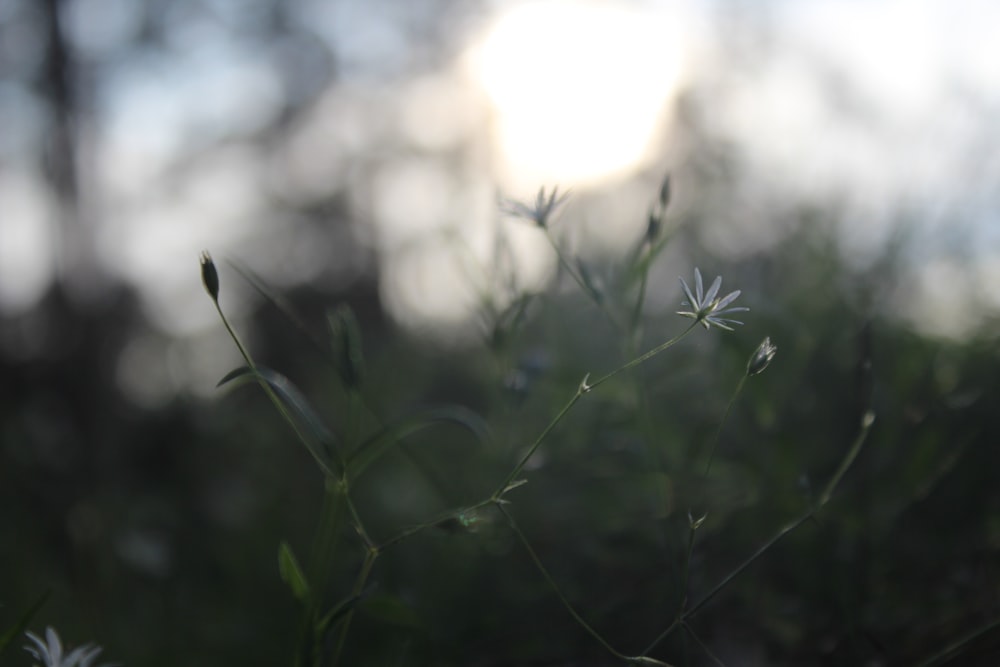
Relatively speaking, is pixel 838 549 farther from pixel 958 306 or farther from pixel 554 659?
pixel 958 306

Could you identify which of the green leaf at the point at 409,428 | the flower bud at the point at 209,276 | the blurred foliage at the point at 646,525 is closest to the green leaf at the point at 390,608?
the blurred foliage at the point at 646,525

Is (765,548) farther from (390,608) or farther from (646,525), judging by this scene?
(646,525)

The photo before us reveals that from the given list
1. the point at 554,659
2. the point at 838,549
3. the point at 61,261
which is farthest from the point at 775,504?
the point at 61,261

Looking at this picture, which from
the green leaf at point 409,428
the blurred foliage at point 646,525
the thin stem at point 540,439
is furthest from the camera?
the blurred foliage at point 646,525

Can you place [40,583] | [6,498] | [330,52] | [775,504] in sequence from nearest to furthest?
1. [775,504]
2. [40,583]
3. [6,498]
4. [330,52]

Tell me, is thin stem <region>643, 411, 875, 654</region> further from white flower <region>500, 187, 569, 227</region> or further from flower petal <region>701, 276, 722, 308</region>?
white flower <region>500, 187, 569, 227</region>

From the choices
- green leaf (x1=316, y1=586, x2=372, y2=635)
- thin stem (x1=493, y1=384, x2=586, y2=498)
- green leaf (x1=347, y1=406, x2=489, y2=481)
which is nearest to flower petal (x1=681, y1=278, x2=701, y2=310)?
thin stem (x1=493, y1=384, x2=586, y2=498)

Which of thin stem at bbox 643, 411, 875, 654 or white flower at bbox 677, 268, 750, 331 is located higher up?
white flower at bbox 677, 268, 750, 331

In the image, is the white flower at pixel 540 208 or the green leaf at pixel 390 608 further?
the white flower at pixel 540 208

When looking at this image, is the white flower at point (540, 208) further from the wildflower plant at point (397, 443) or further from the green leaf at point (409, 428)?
the green leaf at point (409, 428)
